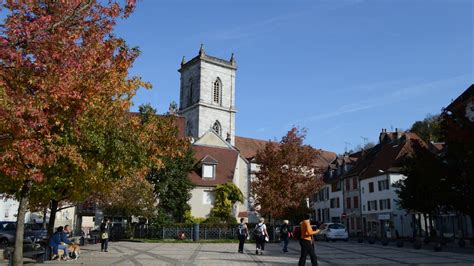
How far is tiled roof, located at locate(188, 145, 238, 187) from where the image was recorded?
4319 centimetres

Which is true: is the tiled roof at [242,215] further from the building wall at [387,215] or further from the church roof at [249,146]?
the church roof at [249,146]

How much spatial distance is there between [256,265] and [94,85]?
885 cm

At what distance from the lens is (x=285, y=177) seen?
4000 centimetres

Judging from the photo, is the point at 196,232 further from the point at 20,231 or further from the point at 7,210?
the point at 7,210

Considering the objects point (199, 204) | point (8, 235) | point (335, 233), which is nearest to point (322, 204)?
point (335, 233)

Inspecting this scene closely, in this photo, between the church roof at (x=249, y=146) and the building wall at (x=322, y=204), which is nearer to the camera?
the building wall at (x=322, y=204)

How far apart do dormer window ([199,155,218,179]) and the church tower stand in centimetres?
2616

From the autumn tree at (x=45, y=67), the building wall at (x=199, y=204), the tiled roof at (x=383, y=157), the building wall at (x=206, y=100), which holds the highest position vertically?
the building wall at (x=206, y=100)

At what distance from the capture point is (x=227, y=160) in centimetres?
4809

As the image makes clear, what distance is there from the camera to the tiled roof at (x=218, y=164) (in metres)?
43.2

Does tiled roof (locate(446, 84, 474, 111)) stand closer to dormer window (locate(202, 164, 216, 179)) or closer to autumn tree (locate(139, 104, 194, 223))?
dormer window (locate(202, 164, 216, 179))

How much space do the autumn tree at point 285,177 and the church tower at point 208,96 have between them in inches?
1154

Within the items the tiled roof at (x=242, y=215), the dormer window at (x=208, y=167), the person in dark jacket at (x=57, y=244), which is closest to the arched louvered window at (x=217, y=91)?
the tiled roof at (x=242, y=215)

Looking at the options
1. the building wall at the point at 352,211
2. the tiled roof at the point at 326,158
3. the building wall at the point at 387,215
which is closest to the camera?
the building wall at the point at 387,215
